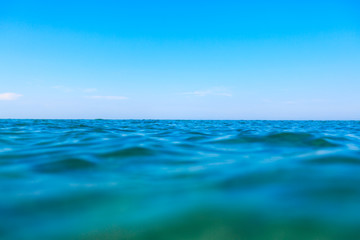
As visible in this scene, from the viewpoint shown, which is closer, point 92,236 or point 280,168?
point 92,236

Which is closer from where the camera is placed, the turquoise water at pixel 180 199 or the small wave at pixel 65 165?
the turquoise water at pixel 180 199

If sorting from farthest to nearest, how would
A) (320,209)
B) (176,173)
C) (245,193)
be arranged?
(176,173)
(245,193)
(320,209)

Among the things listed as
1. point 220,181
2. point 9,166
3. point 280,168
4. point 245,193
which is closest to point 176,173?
point 220,181

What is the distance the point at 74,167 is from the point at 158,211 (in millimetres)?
1979

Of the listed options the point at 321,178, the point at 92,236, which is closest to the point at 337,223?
the point at 321,178

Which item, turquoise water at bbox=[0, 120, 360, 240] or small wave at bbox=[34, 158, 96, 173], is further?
small wave at bbox=[34, 158, 96, 173]

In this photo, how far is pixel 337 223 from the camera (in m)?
1.69

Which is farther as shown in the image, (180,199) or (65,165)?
(65,165)

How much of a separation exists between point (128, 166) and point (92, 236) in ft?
6.05

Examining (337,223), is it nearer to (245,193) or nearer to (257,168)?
(245,193)

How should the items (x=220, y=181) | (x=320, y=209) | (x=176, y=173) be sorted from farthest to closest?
1. (x=176, y=173)
2. (x=220, y=181)
3. (x=320, y=209)

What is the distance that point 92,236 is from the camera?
1603mm

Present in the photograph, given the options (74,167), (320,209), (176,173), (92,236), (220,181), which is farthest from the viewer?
(74,167)

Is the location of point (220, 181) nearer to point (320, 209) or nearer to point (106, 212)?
point (320, 209)
